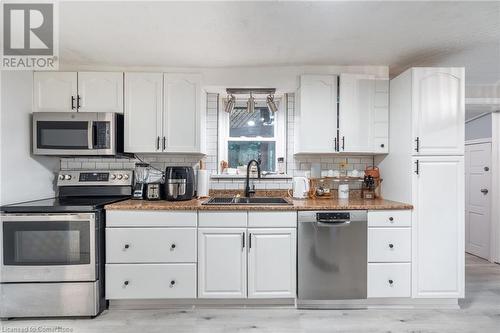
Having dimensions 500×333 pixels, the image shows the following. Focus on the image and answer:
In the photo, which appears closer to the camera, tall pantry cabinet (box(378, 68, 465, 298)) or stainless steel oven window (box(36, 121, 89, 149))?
tall pantry cabinet (box(378, 68, 465, 298))

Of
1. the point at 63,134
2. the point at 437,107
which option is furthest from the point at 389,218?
the point at 63,134

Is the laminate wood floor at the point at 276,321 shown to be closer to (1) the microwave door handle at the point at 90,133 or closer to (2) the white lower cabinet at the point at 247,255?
(2) the white lower cabinet at the point at 247,255

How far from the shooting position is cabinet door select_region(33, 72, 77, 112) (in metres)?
2.54

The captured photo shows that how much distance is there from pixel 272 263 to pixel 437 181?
5.06 feet

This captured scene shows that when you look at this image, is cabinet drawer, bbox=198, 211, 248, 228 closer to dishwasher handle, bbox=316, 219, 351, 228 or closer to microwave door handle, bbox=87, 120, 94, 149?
dishwasher handle, bbox=316, 219, 351, 228

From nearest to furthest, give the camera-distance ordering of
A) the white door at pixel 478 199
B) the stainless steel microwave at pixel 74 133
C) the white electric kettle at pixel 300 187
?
the stainless steel microwave at pixel 74 133 → the white electric kettle at pixel 300 187 → the white door at pixel 478 199

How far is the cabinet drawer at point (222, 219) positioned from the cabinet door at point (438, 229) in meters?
1.44

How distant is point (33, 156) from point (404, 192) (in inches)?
134

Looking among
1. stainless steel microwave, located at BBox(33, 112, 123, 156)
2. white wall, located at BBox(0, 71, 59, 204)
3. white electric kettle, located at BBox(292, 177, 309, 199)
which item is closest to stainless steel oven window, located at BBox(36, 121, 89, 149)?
stainless steel microwave, located at BBox(33, 112, 123, 156)

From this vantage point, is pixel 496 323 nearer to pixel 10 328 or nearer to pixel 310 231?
pixel 310 231

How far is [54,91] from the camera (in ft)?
8.39

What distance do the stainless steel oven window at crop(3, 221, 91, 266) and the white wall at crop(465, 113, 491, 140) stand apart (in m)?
4.87

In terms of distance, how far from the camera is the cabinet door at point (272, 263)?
7.38ft

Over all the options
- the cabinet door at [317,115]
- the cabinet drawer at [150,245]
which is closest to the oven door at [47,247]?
the cabinet drawer at [150,245]
